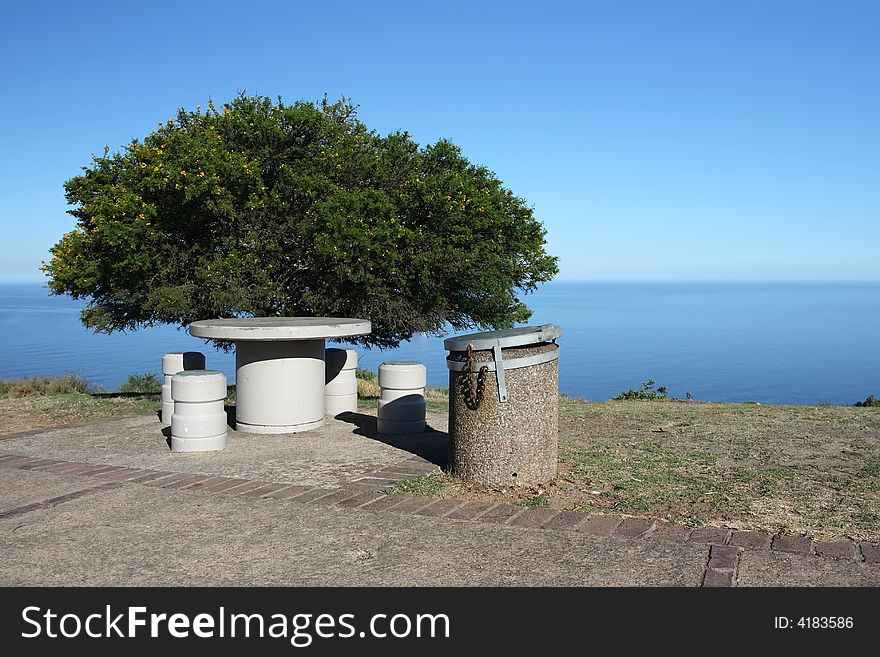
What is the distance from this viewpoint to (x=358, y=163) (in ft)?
48.0

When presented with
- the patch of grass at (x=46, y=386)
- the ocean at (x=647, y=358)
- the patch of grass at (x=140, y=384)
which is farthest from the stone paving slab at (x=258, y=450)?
the patch of grass at (x=140, y=384)

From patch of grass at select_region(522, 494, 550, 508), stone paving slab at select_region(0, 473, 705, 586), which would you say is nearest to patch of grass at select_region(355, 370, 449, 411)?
patch of grass at select_region(522, 494, 550, 508)

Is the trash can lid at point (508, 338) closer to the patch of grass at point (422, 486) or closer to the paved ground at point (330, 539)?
the patch of grass at point (422, 486)

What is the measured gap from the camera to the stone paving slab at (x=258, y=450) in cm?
720

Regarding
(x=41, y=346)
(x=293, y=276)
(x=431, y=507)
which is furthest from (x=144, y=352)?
(x=431, y=507)

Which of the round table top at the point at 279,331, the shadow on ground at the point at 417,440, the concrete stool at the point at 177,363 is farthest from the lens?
the concrete stool at the point at 177,363

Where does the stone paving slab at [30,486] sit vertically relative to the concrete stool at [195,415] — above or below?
below

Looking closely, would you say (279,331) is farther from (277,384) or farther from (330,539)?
(330,539)

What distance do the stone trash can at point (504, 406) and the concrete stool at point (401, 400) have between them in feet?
8.80

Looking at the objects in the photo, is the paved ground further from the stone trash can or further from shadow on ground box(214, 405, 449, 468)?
the stone trash can

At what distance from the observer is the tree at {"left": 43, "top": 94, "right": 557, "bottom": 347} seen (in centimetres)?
1327
